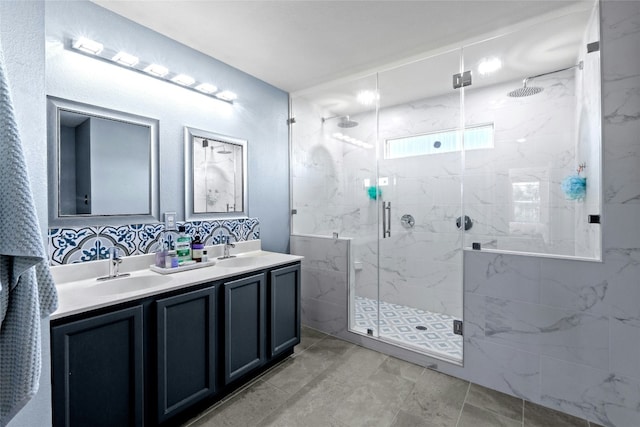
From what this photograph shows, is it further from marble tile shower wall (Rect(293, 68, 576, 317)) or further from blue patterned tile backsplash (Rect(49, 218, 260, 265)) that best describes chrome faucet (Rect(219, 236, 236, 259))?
marble tile shower wall (Rect(293, 68, 576, 317))

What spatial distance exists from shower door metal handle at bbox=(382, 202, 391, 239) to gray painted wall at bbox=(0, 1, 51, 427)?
2.58 metres

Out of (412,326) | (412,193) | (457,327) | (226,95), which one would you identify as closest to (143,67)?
(226,95)

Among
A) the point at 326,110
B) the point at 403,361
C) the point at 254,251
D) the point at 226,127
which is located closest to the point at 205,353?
the point at 254,251

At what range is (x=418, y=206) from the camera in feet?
10.1

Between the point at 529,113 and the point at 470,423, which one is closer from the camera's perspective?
the point at 470,423

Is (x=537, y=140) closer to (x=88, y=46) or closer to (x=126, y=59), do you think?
(x=126, y=59)

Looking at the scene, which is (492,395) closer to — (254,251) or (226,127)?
(254,251)

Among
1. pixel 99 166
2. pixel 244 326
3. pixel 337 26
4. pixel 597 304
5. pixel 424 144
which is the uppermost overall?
pixel 337 26

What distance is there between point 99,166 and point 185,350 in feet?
4.17

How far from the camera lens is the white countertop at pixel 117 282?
136 cm

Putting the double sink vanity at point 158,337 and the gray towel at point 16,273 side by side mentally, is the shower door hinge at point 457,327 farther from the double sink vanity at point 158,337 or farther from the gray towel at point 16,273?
the gray towel at point 16,273

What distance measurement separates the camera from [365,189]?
3.02 metres

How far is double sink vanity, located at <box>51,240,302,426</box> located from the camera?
129 cm

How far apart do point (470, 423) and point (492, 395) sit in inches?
15.4
